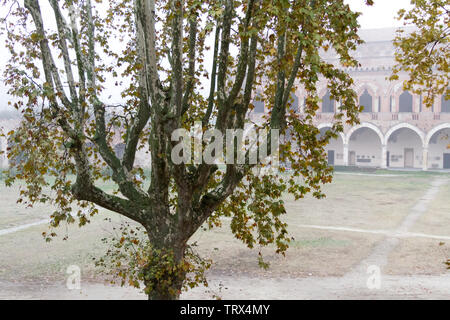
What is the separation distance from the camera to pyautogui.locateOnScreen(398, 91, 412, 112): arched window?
110ft

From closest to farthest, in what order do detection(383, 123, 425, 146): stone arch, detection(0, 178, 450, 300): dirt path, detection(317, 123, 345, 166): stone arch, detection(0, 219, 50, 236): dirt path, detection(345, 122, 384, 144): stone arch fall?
Answer: detection(0, 178, 450, 300): dirt path, detection(0, 219, 50, 236): dirt path, detection(383, 123, 425, 146): stone arch, detection(345, 122, 384, 144): stone arch, detection(317, 123, 345, 166): stone arch

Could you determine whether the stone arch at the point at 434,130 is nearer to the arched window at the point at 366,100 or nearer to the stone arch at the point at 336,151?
the arched window at the point at 366,100

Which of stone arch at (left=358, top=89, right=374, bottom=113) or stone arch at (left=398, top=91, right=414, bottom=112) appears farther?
stone arch at (left=358, top=89, right=374, bottom=113)

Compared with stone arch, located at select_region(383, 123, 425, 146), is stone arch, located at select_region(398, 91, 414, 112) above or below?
above

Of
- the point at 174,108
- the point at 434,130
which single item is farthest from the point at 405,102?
the point at 174,108

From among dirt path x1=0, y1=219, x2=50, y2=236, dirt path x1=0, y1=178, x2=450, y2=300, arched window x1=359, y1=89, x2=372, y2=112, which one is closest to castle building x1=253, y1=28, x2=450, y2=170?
arched window x1=359, y1=89, x2=372, y2=112

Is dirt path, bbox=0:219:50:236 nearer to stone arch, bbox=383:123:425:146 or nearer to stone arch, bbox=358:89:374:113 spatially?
stone arch, bbox=358:89:374:113

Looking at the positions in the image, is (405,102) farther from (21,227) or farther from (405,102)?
(21,227)

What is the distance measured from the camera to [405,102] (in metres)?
33.6

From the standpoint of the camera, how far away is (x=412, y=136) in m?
34.6

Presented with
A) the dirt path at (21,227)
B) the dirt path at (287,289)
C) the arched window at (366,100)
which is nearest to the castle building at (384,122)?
the arched window at (366,100)

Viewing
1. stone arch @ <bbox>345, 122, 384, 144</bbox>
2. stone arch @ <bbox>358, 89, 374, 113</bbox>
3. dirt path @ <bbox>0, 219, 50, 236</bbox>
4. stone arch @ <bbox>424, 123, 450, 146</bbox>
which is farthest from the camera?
stone arch @ <bbox>358, 89, 374, 113</bbox>

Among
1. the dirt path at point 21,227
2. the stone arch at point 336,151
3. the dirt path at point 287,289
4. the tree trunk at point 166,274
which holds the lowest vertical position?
the dirt path at point 287,289

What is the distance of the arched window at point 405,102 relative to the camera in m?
33.5
